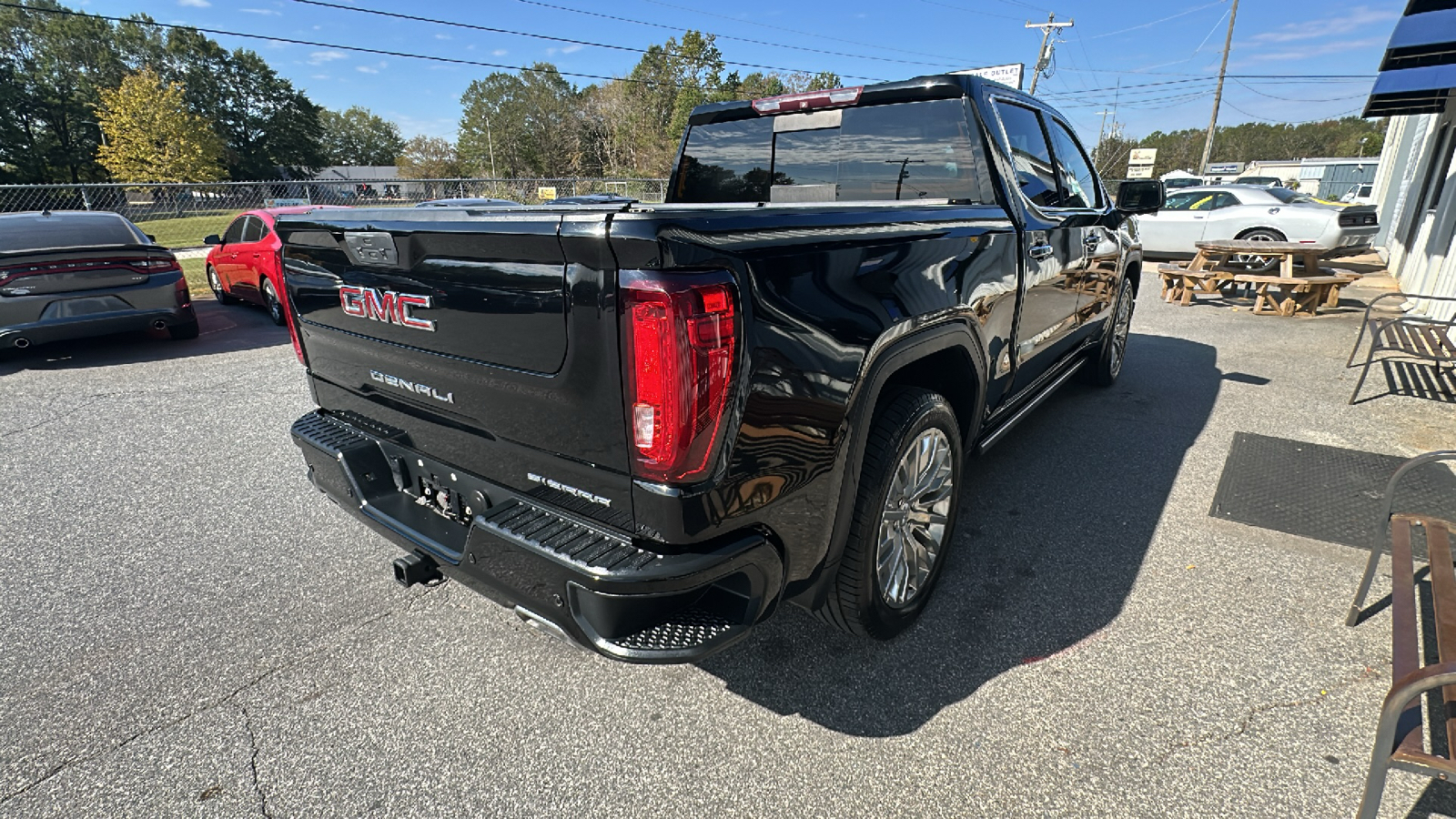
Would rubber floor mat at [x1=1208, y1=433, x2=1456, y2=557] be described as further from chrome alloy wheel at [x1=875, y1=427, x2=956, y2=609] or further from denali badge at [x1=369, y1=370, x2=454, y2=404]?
denali badge at [x1=369, y1=370, x2=454, y2=404]

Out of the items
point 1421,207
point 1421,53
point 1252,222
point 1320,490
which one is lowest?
point 1320,490

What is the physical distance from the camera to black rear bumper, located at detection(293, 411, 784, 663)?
1600 mm

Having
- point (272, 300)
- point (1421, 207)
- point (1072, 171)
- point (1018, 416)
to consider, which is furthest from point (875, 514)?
point (1421, 207)

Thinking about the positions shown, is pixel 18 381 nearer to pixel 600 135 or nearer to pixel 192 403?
pixel 192 403

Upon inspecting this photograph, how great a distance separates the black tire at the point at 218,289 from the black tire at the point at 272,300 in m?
1.44

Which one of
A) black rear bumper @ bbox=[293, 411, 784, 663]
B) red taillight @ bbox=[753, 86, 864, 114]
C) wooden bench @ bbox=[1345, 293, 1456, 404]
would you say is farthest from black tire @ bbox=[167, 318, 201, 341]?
wooden bench @ bbox=[1345, 293, 1456, 404]

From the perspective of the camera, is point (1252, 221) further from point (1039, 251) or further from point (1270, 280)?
point (1039, 251)

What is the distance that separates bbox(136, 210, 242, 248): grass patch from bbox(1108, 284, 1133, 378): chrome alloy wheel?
731 inches

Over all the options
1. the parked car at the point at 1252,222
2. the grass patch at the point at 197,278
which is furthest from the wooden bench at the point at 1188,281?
the grass patch at the point at 197,278

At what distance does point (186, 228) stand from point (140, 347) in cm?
1280

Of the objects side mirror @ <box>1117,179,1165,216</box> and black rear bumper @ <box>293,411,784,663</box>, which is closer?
black rear bumper @ <box>293,411,784,663</box>

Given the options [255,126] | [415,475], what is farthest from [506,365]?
[255,126]

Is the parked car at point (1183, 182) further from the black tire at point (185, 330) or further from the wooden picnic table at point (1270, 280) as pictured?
the black tire at point (185, 330)

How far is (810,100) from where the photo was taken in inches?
133
